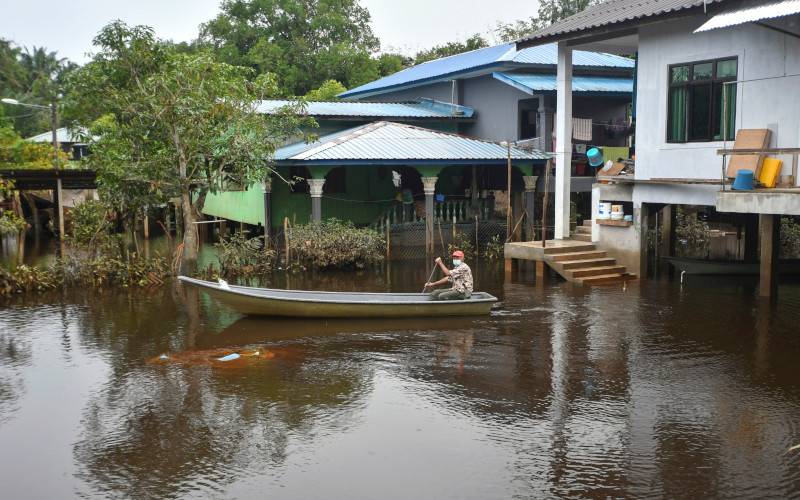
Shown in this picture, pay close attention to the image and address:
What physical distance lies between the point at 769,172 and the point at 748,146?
1.34 m

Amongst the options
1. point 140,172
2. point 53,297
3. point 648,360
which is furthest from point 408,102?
point 648,360

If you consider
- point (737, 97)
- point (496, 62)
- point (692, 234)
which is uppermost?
point (496, 62)

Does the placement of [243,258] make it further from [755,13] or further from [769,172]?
[755,13]

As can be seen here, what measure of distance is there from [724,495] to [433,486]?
9.53 ft

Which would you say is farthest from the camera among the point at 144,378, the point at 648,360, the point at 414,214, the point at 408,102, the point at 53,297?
the point at 408,102

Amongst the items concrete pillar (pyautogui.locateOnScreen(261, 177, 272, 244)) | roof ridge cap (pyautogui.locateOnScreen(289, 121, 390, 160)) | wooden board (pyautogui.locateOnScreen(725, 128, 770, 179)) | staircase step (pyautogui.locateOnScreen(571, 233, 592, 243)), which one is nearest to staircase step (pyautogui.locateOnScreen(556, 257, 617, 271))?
staircase step (pyautogui.locateOnScreen(571, 233, 592, 243))

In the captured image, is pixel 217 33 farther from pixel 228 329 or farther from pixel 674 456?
pixel 674 456

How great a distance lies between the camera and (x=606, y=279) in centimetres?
2100

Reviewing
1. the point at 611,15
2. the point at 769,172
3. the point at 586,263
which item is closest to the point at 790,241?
the point at 586,263

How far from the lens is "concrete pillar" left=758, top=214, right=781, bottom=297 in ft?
58.4

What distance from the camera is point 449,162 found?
80.3 feet

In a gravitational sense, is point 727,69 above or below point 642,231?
above

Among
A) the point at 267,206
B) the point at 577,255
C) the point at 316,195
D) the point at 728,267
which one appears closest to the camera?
the point at 728,267

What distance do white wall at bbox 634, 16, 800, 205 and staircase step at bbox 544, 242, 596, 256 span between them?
1.99m
